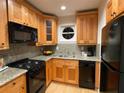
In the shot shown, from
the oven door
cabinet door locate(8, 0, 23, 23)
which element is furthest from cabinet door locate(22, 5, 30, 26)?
the oven door

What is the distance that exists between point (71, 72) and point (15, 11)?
2242mm

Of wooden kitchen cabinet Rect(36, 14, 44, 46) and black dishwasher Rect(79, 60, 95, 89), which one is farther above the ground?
wooden kitchen cabinet Rect(36, 14, 44, 46)

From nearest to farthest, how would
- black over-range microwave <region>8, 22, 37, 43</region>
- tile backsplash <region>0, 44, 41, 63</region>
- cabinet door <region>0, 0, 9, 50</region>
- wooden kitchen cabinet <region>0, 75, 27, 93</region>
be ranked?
wooden kitchen cabinet <region>0, 75, 27, 93</region> < cabinet door <region>0, 0, 9, 50</region> < black over-range microwave <region>8, 22, 37, 43</region> < tile backsplash <region>0, 44, 41, 63</region>

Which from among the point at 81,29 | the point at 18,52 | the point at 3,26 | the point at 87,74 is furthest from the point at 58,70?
the point at 3,26

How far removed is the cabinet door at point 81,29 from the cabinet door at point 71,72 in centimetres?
78

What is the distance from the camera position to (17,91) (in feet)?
4.96

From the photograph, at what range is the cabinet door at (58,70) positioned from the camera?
3.06 meters

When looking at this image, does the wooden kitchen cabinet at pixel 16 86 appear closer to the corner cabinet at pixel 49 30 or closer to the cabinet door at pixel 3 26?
the cabinet door at pixel 3 26

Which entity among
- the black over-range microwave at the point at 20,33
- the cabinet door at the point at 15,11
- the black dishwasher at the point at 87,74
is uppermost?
the cabinet door at the point at 15,11

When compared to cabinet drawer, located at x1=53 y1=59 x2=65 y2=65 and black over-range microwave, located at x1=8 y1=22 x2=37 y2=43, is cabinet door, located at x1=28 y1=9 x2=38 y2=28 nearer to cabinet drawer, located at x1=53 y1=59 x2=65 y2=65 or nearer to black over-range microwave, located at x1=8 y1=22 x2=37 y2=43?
black over-range microwave, located at x1=8 y1=22 x2=37 y2=43

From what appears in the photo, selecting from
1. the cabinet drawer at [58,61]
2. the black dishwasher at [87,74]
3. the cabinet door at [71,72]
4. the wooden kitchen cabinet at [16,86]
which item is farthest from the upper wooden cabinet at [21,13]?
the black dishwasher at [87,74]

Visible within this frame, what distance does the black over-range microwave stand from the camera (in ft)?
5.70

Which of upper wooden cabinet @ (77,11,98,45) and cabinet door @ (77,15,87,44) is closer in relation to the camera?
upper wooden cabinet @ (77,11,98,45)

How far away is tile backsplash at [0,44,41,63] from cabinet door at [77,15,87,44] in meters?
1.56
